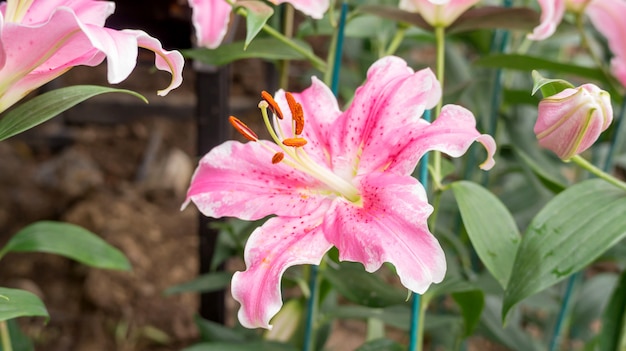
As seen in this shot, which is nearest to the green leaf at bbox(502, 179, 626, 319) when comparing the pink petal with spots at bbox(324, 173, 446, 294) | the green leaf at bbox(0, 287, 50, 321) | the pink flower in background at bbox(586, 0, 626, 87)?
the pink petal with spots at bbox(324, 173, 446, 294)

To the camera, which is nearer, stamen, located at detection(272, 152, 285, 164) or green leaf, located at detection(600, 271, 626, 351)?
stamen, located at detection(272, 152, 285, 164)

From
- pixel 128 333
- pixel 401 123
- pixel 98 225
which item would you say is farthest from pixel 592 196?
pixel 98 225

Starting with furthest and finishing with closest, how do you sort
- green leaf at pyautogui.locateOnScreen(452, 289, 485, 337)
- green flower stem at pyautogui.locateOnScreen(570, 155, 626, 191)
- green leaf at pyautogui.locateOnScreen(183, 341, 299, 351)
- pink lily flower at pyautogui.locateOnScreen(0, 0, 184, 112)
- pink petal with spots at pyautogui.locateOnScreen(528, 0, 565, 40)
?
green leaf at pyautogui.locateOnScreen(183, 341, 299, 351) → green leaf at pyautogui.locateOnScreen(452, 289, 485, 337) → pink petal with spots at pyautogui.locateOnScreen(528, 0, 565, 40) → green flower stem at pyautogui.locateOnScreen(570, 155, 626, 191) → pink lily flower at pyautogui.locateOnScreen(0, 0, 184, 112)

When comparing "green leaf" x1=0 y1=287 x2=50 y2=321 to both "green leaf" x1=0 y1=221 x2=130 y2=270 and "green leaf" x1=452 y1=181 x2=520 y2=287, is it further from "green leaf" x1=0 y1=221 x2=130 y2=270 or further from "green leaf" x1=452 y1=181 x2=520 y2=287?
"green leaf" x1=452 y1=181 x2=520 y2=287

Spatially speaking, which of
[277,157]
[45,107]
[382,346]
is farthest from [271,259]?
[382,346]

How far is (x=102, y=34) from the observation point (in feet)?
1.63

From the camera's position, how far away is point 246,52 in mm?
794

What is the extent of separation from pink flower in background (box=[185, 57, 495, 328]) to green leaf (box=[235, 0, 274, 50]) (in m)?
0.06

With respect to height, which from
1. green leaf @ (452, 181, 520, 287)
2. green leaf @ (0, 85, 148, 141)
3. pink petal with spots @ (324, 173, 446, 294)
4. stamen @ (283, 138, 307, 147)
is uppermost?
green leaf @ (0, 85, 148, 141)

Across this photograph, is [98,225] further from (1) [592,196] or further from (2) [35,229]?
(1) [592,196]

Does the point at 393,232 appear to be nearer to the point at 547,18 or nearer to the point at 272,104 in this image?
the point at 272,104

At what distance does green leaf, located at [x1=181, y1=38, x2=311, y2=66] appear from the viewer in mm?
792

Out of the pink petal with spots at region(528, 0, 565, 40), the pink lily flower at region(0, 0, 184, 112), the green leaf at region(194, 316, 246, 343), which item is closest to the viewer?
the pink lily flower at region(0, 0, 184, 112)

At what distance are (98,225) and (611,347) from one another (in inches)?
46.4
